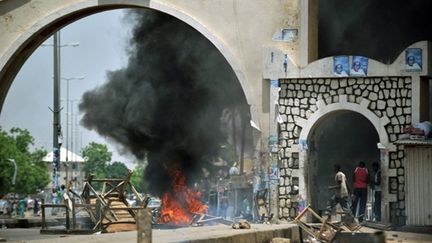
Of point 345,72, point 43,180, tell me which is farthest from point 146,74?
point 43,180

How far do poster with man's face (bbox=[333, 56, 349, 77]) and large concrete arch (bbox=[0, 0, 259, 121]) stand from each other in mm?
2443

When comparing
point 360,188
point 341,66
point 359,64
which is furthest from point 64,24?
point 360,188

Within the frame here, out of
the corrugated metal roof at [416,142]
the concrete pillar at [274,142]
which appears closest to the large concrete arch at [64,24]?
the concrete pillar at [274,142]

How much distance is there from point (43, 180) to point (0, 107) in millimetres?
71352

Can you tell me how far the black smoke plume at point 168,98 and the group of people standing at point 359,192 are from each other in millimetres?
6214

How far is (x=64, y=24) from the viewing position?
2989 centimetres

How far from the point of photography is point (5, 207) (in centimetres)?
6100

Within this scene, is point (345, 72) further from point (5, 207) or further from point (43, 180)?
point (43, 180)

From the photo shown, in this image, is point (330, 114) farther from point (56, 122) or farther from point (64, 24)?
point (56, 122)

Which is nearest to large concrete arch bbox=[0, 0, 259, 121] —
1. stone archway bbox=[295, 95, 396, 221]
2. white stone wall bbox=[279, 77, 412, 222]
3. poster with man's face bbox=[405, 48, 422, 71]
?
white stone wall bbox=[279, 77, 412, 222]

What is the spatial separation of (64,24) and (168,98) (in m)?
4.37

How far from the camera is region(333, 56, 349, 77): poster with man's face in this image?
84.1 feet

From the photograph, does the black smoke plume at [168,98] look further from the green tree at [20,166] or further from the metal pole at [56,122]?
the green tree at [20,166]

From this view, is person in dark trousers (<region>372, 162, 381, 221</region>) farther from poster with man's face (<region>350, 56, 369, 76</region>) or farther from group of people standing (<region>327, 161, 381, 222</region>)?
poster with man's face (<region>350, 56, 369, 76</region>)
